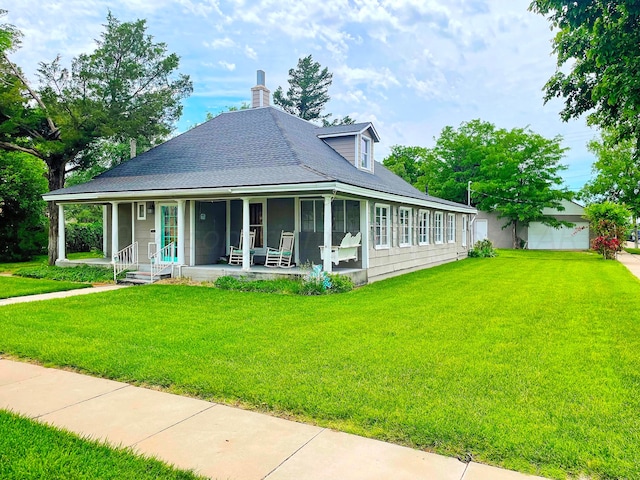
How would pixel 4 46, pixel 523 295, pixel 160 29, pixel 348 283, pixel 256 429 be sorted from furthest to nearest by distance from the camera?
pixel 160 29 → pixel 4 46 → pixel 348 283 → pixel 523 295 → pixel 256 429

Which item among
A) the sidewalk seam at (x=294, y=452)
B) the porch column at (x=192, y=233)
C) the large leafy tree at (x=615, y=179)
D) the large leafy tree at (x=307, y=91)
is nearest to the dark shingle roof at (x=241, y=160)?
the porch column at (x=192, y=233)

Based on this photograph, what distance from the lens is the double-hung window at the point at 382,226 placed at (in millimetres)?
13447

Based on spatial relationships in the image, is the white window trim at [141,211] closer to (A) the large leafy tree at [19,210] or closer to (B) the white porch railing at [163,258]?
(B) the white porch railing at [163,258]

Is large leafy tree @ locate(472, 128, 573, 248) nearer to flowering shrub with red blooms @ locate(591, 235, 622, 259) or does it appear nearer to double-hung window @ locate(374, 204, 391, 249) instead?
flowering shrub with red blooms @ locate(591, 235, 622, 259)

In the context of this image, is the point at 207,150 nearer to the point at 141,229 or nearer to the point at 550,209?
the point at 141,229

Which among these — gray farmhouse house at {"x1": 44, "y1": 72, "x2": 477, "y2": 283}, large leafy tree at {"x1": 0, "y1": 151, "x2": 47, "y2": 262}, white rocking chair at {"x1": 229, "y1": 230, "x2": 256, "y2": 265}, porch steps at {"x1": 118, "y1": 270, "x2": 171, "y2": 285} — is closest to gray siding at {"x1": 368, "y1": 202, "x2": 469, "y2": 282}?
gray farmhouse house at {"x1": 44, "y1": 72, "x2": 477, "y2": 283}

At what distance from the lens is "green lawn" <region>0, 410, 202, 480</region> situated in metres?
2.81

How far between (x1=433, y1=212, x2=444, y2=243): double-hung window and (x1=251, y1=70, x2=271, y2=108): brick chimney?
8.56 meters

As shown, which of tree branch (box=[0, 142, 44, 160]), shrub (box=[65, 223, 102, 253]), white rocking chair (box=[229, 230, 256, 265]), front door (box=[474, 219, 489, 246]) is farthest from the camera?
front door (box=[474, 219, 489, 246])

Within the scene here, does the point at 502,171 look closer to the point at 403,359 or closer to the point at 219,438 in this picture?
the point at 403,359

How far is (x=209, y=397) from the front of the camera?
13.5 ft

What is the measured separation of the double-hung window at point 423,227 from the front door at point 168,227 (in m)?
8.99

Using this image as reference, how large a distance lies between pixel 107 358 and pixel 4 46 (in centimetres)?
1554

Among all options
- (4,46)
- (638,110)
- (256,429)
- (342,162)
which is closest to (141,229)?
(342,162)
